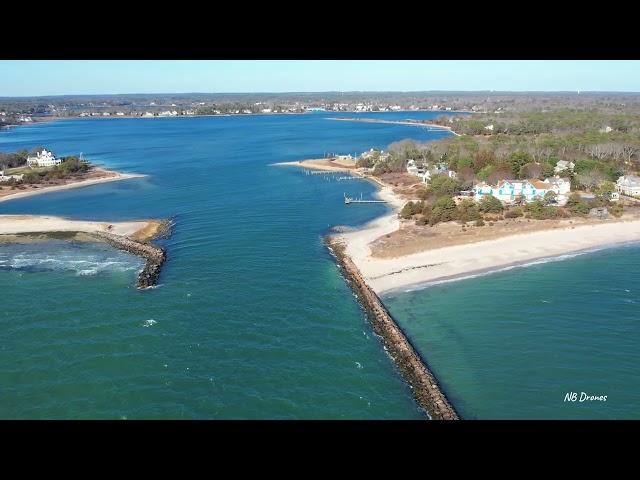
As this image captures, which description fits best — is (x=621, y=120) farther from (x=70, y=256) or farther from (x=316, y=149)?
(x=70, y=256)

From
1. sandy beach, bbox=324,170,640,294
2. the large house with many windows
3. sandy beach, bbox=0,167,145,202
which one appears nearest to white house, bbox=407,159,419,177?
the large house with many windows

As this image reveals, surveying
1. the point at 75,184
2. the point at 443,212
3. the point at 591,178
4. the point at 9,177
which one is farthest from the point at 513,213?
the point at 9,177

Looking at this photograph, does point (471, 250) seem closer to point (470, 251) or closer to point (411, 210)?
point (470, 251)

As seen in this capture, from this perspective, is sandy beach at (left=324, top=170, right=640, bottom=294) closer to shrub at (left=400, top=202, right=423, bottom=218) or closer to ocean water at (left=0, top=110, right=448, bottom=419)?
shrub at (left=400, top=202, right=423, bottom=218)

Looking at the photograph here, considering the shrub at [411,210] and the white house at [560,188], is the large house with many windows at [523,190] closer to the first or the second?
the white house at [560,188]

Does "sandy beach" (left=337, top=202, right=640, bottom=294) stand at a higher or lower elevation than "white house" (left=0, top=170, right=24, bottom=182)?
lower
